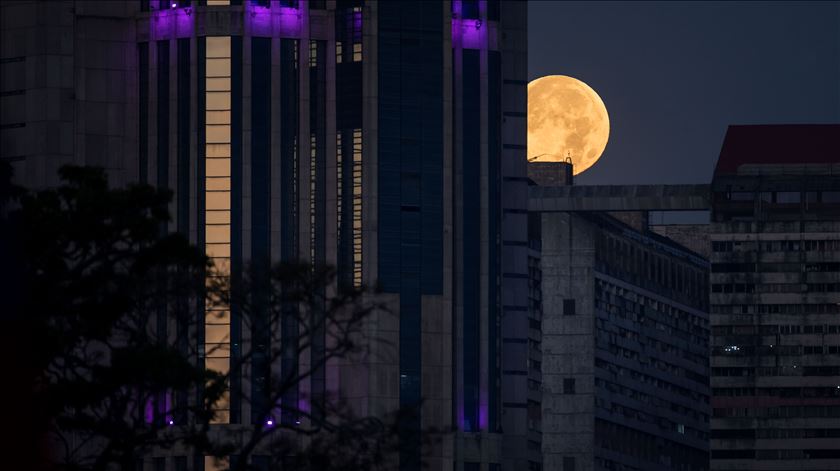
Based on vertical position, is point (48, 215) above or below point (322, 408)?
above

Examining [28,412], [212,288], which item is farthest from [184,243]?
[28,412]

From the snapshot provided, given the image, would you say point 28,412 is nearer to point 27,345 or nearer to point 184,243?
point 27,345

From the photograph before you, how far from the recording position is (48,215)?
11819 cm

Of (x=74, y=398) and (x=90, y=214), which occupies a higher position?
(x=90, y=214)

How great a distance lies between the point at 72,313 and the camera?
118250mm

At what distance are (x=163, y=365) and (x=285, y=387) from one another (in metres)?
6.78

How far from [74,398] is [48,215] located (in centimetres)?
768

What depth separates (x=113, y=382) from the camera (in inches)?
4641

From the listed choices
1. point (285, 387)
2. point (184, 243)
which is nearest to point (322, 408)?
point (285, 387)

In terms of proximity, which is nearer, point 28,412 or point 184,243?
point 28,412

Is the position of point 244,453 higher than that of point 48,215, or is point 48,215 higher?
point 48,215

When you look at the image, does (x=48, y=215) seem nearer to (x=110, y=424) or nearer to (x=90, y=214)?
(x=90, y=214)

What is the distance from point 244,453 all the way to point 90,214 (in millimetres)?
12268

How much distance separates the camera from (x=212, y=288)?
11688 centimetres
